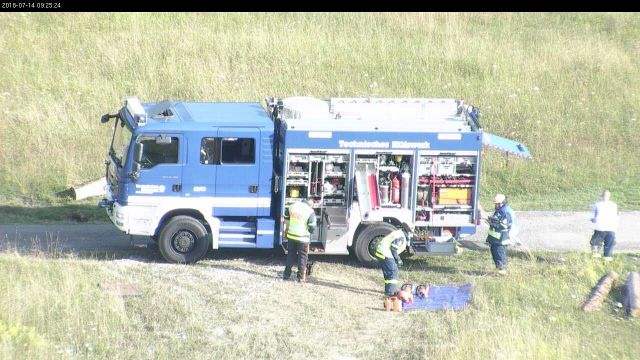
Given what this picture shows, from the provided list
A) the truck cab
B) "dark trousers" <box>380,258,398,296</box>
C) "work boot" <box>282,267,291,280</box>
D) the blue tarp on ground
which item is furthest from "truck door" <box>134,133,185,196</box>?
the blue tarp on ground

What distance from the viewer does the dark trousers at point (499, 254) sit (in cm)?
1752

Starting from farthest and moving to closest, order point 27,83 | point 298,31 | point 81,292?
1. point 298,31
2. point 27,83
3. point 81,292

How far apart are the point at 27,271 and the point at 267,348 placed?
4.40m

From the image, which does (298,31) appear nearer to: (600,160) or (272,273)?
(600,160)

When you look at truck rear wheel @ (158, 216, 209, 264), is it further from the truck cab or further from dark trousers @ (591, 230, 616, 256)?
dark trousers @ (591, 230, 616, 256)

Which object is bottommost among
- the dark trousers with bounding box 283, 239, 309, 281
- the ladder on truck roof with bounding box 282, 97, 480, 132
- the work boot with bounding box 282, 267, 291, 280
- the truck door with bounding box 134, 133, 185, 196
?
the work boot with bounding box 282, 267, 291, 280

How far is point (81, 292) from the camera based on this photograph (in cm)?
1514

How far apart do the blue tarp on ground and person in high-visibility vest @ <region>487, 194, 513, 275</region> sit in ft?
3.03

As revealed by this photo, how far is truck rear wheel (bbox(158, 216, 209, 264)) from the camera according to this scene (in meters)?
17.5

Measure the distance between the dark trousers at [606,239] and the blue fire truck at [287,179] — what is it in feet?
7.85

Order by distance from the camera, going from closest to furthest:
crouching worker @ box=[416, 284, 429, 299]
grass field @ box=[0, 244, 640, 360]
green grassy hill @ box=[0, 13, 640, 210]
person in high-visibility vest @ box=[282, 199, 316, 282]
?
grass field @ box=[0, 244, 640, 360] < crouching worker @ box=[416, 284, 429, 299] < person in high-visibility vest @ box=[282, 199, 316, 282] < green grassy hill @ box=[0, 13, 640, 210]

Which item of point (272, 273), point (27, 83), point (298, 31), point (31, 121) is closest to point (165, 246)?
point (272, 273)

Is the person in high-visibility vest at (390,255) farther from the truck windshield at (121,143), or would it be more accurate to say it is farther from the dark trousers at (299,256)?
the truck windshield at (121,143)

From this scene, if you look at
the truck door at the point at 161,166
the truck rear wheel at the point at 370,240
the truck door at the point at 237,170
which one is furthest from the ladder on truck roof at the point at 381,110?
the truck door at the point at 161,166
